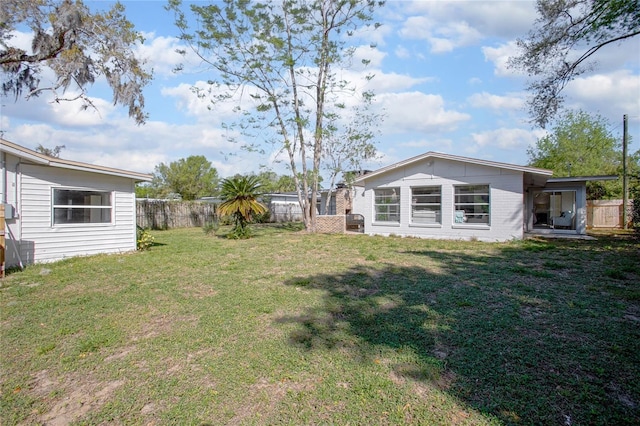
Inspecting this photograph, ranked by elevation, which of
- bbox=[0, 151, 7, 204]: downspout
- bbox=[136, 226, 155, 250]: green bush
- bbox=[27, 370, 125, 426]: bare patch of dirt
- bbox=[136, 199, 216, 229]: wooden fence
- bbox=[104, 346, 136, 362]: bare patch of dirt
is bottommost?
bbox=[27, 370, 125, 426]: bare patch of dirt

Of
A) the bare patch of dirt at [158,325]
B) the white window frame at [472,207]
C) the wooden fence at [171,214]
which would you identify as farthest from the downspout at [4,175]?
the white window frame at [472,207]

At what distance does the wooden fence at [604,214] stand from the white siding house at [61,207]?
942 inches

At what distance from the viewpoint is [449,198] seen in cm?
1376

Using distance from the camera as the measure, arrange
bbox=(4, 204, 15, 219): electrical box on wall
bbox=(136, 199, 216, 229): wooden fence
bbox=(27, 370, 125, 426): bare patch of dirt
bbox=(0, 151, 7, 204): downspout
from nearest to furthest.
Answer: bbox=(27, 370, 125, 426): bare patch of dirt → bbox=(4, 204, 15, 219): electrical box on wall → bbox=(0, 151, 7, 204): downspout → bbox=(136, 199, 216, 229): wooden fence

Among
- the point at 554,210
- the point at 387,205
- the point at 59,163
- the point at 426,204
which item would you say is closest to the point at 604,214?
the point at 554,210

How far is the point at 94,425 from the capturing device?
7.80ft

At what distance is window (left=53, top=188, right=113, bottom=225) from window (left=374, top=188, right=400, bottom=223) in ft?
35.5

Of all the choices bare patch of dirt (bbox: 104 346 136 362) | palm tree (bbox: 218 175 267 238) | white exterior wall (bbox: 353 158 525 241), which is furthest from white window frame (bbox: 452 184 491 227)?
bare patch of dirt (bbox: 104 346 136 362)

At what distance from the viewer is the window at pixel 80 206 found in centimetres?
895

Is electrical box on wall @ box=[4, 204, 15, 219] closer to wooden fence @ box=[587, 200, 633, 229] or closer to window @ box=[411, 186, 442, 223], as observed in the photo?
window @ box=[411, 186, 442, 223]

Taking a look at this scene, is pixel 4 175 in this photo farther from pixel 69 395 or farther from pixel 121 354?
pixel 69 395

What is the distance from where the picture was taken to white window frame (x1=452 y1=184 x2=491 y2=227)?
13070 millimetres

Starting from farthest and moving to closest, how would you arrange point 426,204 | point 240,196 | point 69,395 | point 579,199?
1. point 579,199
2. point 426,204
3. point 240,196
4. point 69,395

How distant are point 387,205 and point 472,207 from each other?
12.2 feet
